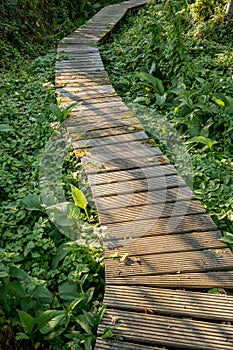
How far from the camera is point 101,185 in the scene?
3.63 m

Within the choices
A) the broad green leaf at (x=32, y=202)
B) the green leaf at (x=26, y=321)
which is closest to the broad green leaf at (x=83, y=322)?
the green leaf at (x=26, y=321)

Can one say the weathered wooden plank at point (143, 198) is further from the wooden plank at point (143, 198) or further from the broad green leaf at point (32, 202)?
the broad green leaf at point (32, 202)

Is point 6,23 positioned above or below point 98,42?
above

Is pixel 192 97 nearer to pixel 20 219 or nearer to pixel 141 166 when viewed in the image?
pixel 141 166

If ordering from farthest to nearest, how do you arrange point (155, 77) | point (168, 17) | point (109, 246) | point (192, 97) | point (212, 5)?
point (212, 5) < point (168, 17) < point (155, 77) < point (192, 97) < point (109, 246)

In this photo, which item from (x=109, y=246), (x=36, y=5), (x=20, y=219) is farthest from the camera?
(x=36, y=5)

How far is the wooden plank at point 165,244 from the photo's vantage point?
288 centimetres

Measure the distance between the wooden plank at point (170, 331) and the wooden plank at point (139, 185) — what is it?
4.32 ft

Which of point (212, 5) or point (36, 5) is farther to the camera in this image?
point (36, 5)

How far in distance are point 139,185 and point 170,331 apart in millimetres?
1543

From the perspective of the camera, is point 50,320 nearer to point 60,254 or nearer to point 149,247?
point 60,254

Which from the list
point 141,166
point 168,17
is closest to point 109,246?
point 141,166

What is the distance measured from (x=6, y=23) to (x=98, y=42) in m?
1.85

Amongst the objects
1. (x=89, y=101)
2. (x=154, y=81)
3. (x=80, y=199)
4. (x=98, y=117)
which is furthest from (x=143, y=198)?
(x=154, y=81)
